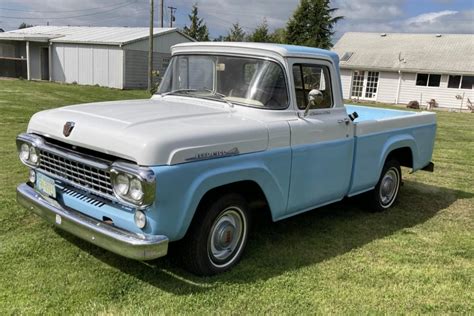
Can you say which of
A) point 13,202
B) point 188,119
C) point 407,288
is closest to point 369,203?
point 407,288

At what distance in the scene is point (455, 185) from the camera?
831 centimetres

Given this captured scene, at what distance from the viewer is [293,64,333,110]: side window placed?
4.84 metres

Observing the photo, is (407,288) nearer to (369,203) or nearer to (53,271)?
(369,203)

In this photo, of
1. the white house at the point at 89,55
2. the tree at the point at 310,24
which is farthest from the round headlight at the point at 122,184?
the tree at the point at 310,24

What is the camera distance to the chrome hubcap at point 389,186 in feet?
21.3

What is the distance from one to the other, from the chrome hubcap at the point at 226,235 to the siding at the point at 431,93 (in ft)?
95.5

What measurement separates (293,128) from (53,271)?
2467mm

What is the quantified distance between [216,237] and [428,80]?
3010 centimetres

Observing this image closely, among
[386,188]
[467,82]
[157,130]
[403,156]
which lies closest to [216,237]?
[157,130]

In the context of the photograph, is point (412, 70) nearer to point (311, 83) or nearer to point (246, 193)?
point (311, 83)

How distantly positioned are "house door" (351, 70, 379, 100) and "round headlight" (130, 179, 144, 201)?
3140cm

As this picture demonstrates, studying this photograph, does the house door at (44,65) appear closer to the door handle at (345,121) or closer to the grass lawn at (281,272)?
the grass lawn at (281,272)

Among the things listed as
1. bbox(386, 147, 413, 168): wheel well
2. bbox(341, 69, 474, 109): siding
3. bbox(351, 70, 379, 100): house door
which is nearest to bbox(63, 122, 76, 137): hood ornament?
bbox(386, 147, 413, 168): wheel well

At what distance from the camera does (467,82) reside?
29.9 meters
